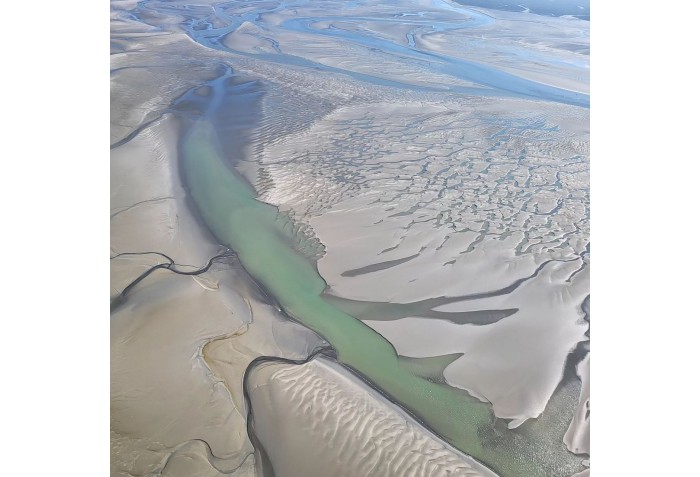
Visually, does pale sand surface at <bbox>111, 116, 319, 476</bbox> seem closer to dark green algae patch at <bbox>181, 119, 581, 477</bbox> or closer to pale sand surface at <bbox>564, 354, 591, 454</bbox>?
dark green algae patch at <bbox>181, 119, 581, 477</bbox>

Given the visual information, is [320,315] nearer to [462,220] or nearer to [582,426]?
[462,220]

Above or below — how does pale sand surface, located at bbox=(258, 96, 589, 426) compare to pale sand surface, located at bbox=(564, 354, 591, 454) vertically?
above

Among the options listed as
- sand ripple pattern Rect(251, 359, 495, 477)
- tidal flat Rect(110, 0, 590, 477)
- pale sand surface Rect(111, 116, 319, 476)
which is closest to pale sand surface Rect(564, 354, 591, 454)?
tidal flat Rect(110, 0, 590, 477)

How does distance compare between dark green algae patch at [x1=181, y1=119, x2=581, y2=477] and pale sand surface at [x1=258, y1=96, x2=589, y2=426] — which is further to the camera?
pale sand surface at [x1=258, y1=96, x2=589, y2=426]

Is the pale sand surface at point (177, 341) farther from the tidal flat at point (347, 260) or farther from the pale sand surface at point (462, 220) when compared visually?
the pale sand surface at point (462, 220)

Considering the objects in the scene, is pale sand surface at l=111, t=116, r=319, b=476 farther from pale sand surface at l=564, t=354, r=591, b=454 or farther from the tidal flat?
pale sand surface at l=564, t=354, r=591, b=454
